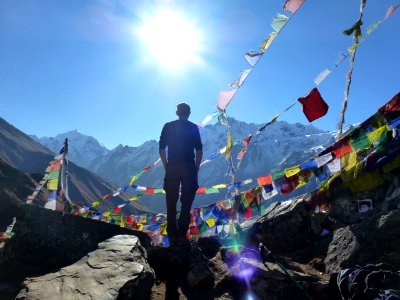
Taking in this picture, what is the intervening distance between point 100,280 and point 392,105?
17.9ft

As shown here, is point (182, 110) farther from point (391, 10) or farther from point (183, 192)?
point (391, 10)

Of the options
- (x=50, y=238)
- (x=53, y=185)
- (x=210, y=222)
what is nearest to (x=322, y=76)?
(x=210, y=222)

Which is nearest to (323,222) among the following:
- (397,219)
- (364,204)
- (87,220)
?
(364,204)

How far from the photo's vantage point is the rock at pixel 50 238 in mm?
7223

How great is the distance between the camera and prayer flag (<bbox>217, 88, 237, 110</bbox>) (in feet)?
35.2

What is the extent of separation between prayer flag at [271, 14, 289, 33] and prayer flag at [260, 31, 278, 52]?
0.16 meters

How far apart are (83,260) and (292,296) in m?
2.97

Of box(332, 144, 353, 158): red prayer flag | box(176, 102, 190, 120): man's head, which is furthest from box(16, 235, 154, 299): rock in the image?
box(332, 144, 353, 158): red prayer flag

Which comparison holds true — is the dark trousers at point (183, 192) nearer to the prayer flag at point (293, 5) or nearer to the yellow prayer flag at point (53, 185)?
the prayer flag at point (293, 5)

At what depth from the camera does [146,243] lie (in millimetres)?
9133

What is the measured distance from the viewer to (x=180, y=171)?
802cm

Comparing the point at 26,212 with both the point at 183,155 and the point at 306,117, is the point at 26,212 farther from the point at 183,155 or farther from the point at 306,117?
the point at 306,117

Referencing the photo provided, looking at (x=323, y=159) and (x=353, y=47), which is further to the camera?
(x=353, y=47)

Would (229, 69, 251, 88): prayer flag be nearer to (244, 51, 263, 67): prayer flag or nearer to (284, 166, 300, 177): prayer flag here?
(244, 51, 263, 67): prayer flag
